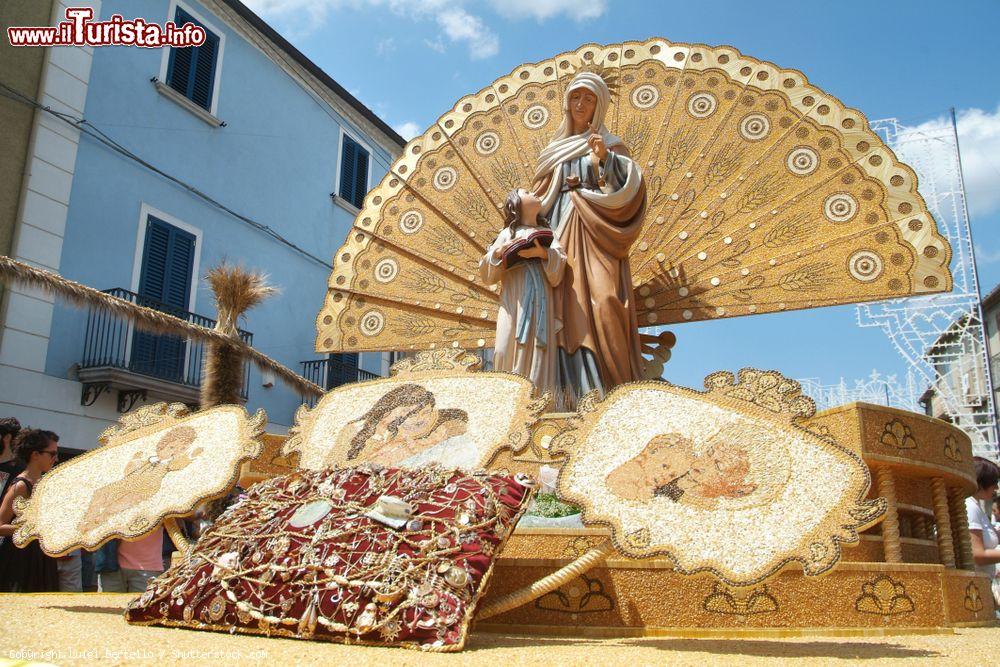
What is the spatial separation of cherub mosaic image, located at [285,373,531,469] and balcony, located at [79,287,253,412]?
6308mm

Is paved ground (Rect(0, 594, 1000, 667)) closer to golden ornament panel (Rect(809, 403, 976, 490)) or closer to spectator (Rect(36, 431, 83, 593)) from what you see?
golden ornament panel (Rect(809, 403, 976, 490))

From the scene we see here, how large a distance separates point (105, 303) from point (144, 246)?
2773mm

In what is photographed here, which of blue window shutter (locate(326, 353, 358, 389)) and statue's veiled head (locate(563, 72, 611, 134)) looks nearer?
statue's veiled head (locate(563, 72, 611, 134))

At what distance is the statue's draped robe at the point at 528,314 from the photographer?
4820 millimetres

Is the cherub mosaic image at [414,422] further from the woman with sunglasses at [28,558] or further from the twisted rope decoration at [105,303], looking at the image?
the twisted rope decoration at [105,303]

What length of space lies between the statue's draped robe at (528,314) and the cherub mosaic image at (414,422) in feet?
5.44

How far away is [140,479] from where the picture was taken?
10.2 feet

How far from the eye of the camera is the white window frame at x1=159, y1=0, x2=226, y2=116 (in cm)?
1024

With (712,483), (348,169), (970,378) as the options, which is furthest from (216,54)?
(970,378)

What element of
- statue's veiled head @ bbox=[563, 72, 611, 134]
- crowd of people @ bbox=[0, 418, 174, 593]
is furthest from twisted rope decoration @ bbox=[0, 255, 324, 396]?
statue's veiled head @ bbox=[563, 72, 611, 134]

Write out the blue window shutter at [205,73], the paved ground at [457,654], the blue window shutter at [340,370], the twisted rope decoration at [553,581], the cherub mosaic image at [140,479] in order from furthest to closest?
the blue window shutter at [340,370] < the blue window shutter at [205,73] < the cherub mosaic image at [140,479] < the twisted rope decoration at [553,581] < the paved ground at [457,654]

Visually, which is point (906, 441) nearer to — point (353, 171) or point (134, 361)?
point (134, 361)

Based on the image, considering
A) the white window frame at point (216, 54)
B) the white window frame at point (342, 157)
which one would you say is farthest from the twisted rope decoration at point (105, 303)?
the white window frame at point (342, 157)

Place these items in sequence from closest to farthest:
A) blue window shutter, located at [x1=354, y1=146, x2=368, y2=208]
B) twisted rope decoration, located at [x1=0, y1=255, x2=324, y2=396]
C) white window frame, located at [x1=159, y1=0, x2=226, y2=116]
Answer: twisted rope decoration, located at [x1=0, y1=255, x2=324, y2=396]
white window frame, located at [x1=159, y1=0, x2=226, y2=116]
blue window shutter, located at [x1=354, y1=146, x2=368, y2=208]
